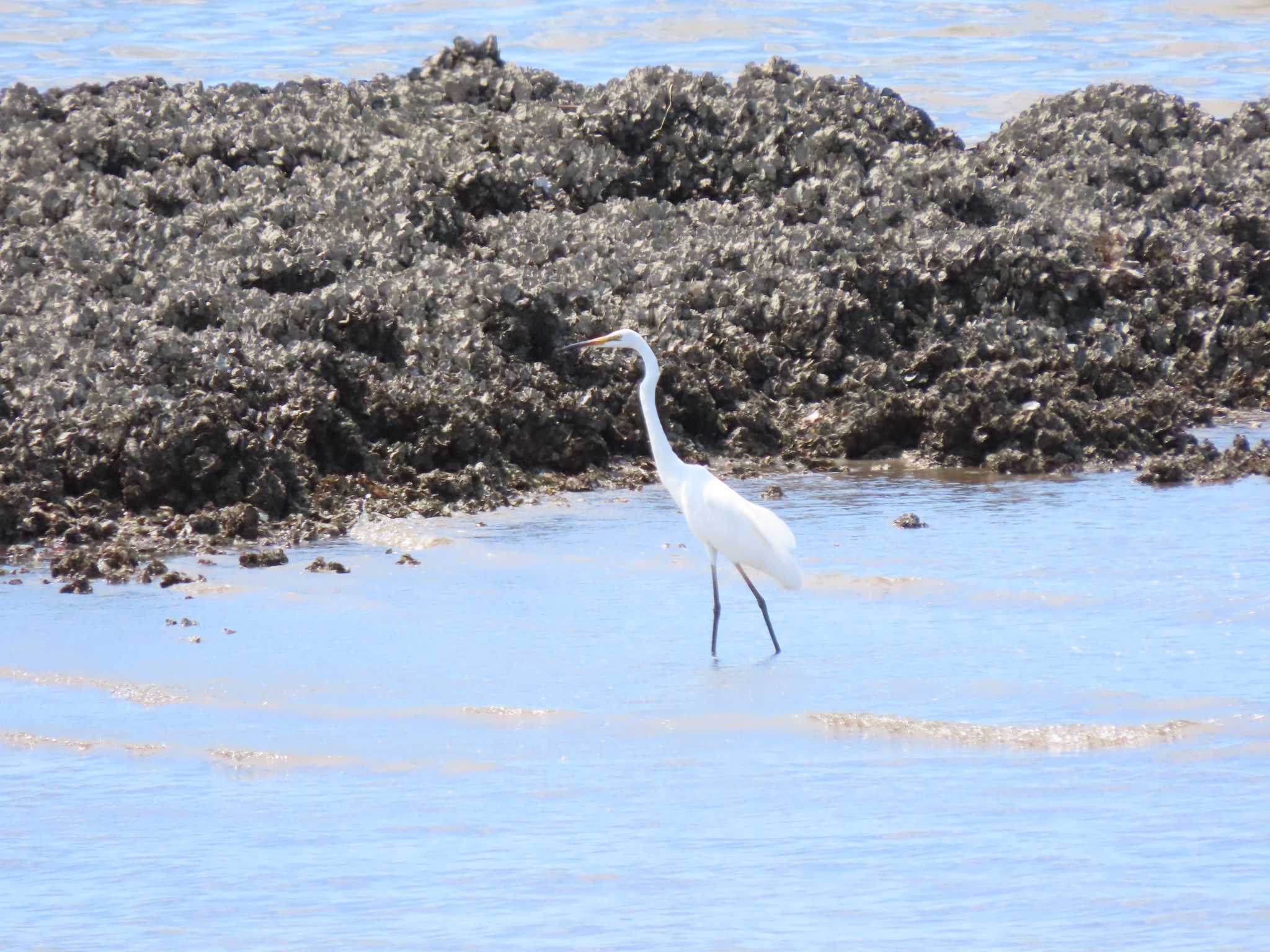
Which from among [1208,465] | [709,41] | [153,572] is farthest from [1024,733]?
[709,41]

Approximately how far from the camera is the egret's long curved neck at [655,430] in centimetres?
856

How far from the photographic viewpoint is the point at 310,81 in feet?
47.7

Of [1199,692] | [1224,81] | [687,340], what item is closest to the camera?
[1199,692]

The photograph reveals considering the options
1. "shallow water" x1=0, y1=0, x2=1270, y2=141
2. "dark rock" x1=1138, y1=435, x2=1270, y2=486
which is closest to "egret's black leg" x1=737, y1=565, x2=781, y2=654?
"dark rock" x1=1138, y1=435, x2=1270, y2=486

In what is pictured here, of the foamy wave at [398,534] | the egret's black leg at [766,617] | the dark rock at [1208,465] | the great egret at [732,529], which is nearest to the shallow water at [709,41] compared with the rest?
the dark rock at [1208,465]

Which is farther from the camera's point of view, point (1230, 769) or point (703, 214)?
point (703, 214)

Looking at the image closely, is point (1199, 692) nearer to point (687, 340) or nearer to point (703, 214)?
point (687, 340)

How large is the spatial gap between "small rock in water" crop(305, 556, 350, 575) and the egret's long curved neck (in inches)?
62.2

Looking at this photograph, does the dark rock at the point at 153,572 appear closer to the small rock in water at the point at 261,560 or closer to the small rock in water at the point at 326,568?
the small rock in water at the point at 261,560

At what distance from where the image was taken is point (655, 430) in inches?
343

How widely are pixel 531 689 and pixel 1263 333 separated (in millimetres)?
7834

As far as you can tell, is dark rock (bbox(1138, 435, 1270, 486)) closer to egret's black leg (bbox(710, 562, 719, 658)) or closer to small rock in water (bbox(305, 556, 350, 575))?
egret's black leg (bbox(710, 562, 719, 658))

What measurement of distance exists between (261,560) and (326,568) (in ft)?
1.07

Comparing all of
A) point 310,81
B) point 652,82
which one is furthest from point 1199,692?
point 310,81
